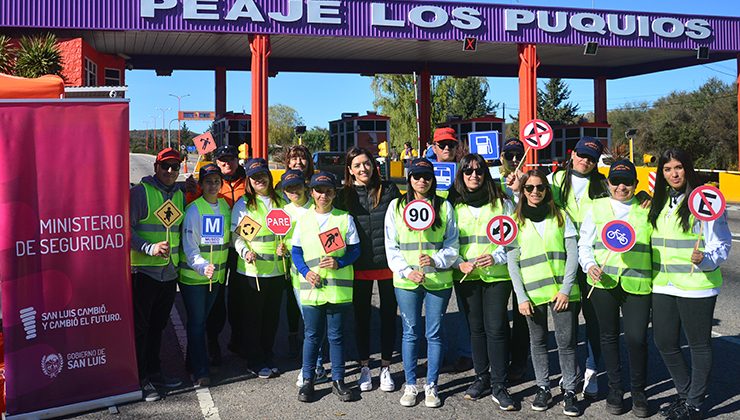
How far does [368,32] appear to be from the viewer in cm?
2144

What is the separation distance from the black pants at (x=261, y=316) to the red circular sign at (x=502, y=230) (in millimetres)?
1921

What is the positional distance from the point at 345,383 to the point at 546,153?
31083 mm

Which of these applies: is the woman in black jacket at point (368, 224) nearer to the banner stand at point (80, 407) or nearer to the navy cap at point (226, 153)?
the navy cap at point (226, 153)

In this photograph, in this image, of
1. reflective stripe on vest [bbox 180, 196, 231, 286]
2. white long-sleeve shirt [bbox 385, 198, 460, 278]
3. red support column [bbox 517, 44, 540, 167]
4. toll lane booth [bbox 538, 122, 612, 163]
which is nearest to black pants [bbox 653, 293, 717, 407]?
white long-sleeve shirt [bbox 385, 198, 460, 278]

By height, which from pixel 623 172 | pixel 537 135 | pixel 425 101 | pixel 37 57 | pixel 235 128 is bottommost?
pixel 623 172

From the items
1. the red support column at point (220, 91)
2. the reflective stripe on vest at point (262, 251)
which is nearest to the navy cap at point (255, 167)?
the reflective stripe on vest at point (262, 251)

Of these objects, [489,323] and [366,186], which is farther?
[366,186]

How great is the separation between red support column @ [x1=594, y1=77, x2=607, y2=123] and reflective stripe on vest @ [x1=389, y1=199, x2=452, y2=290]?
30.6 meters

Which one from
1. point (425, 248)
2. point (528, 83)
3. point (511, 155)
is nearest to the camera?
point (425, 248)

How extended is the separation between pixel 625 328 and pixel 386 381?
73.7 inches

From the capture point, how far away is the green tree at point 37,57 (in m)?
17.4

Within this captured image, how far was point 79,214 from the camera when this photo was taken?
16.5 feet

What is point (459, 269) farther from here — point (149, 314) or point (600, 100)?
point (600, 100)

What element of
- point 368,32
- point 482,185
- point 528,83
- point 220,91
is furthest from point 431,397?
point 220,91
